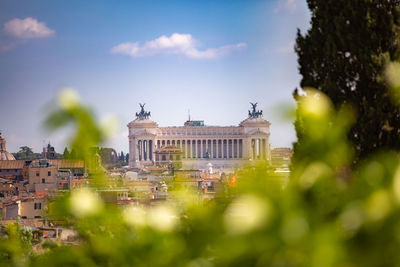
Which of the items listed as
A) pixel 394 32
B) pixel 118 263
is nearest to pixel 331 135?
pixel 118 263

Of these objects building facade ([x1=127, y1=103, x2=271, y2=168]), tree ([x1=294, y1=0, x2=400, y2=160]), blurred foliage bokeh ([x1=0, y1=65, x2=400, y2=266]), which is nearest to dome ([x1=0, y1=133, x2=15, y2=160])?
building facade ([x1=127, y1=103, x2=271, y2=168])

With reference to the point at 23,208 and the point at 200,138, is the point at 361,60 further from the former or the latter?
the point at 200,138

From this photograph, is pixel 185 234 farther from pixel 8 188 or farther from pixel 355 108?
pixel 8 188

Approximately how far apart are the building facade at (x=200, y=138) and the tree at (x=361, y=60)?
242 feet

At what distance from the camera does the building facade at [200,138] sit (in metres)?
80.9

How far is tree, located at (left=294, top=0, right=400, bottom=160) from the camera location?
5.22 m


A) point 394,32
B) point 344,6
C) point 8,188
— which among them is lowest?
point 8,188

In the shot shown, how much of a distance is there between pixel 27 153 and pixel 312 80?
299ft

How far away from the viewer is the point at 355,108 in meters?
5.45

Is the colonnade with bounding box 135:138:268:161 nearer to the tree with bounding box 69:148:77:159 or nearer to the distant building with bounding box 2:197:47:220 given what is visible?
the distant building with bounding box 2:197:47:220

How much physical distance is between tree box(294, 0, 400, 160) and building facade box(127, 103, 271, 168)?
7388cm

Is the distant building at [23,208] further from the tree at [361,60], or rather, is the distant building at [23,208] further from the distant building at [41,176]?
the tree at [361,60]

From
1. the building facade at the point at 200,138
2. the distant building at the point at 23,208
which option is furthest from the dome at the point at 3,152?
the distant building at the point at 23,208

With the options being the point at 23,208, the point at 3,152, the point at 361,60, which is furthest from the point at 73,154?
the point at 3,152
